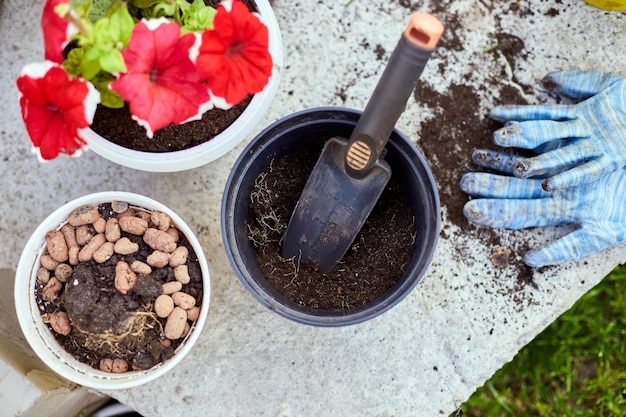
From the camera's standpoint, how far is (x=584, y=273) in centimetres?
129

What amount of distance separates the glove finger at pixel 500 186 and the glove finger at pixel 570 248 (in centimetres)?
10

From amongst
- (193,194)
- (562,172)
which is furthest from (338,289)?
(562,172)

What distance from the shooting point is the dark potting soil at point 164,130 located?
1.03 meters

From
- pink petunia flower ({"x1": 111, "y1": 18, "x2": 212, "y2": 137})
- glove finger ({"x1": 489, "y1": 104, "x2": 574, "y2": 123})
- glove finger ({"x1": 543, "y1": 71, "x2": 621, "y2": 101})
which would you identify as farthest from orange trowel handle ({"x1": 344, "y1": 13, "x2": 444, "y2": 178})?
glove finger ({"x1": 543, "y1": 71, "x2": 621, "y2": 101})

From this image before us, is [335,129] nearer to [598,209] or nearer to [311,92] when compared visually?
[311,92]

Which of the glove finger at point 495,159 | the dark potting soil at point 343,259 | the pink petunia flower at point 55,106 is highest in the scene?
the pink petunia flower at point 55,106

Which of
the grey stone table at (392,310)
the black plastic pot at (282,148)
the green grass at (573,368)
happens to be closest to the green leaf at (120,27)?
the black plastic pot at (282,148)

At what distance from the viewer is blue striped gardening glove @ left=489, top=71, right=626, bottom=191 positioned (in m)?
1.17

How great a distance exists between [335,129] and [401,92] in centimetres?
23

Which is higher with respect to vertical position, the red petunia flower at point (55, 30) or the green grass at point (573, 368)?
the red petunia flower at point (55, 30)

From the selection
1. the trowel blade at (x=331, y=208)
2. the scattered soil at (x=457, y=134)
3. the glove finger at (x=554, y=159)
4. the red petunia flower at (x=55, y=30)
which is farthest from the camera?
the scattered soil at (x=457, y=134)

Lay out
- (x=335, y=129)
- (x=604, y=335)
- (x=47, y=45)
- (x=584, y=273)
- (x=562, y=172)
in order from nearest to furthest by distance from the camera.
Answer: (x=47, y=45) < (x=335, y=129) < (x=562, y=172) < (x=584, y=273) < (x=604, y=335)

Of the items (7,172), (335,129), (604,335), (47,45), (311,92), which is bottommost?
(604,335)

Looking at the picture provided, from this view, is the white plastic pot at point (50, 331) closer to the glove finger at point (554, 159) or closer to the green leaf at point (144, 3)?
the green leaf at point (144, 3)
